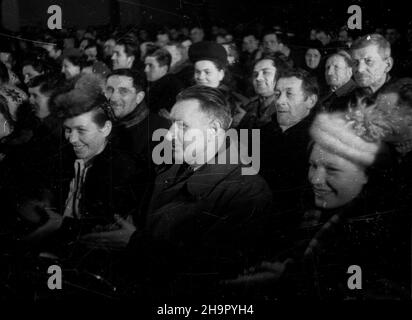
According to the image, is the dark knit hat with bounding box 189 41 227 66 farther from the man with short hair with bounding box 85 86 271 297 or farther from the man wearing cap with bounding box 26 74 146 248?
the man wearing cap with bounding box 26 74 146 248

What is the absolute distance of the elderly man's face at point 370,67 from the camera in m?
2.69

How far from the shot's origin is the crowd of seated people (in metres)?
2.70

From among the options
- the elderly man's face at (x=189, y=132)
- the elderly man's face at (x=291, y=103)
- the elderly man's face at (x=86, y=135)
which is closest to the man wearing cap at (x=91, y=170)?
the elderly man's face at (x=86, y=135)

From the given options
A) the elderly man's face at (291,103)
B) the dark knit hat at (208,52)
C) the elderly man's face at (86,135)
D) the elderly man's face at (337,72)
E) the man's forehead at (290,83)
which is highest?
the dark knit hat at (208,52)

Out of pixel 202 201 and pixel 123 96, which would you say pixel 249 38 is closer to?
pixel 123 96

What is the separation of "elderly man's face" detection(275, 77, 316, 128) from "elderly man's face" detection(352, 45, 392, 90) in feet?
0.94

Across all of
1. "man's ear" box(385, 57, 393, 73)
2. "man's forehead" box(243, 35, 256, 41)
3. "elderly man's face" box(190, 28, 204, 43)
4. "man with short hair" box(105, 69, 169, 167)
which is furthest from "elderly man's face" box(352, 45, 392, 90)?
"man with short hair" box(105, 69, 169, 167)

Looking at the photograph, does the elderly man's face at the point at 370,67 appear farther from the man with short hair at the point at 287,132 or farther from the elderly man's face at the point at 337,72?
the man with short hair at the point at 287,132

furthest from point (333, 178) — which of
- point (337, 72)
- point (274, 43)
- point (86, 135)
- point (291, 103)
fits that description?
point (86, 135)

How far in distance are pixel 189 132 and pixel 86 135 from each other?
55cm

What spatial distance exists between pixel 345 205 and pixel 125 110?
1.27 metres

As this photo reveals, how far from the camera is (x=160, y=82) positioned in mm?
2705

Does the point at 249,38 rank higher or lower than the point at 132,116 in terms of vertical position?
higher
